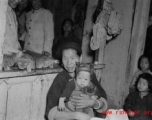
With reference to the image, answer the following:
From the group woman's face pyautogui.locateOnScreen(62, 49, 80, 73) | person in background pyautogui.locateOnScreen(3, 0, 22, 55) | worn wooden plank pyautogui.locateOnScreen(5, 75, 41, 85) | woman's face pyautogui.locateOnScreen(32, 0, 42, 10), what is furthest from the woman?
woman's face pyautogui.locateOnScreen(32, 0, 42, 10)

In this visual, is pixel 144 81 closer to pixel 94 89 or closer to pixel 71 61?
pixel 94 89

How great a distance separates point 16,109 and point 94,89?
0.94 m

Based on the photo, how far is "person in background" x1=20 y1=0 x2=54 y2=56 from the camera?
13.2ft

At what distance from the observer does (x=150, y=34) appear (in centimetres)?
500

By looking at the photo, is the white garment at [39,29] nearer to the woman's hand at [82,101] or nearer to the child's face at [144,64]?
the woman's hand at [82,101]

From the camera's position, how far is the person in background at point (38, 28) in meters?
4.01

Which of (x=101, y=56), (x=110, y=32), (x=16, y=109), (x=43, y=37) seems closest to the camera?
(x=16, y=109)

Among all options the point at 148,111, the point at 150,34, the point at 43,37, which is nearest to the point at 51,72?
the point at 43,37

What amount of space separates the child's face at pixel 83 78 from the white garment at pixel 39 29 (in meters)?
1.70

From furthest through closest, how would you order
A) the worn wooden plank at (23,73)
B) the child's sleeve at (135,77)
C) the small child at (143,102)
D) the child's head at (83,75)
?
the child's sleeve at (135,77)
the small child at (143,102)
the child's head at (83,75)
the worn wooden plank at (23,73)

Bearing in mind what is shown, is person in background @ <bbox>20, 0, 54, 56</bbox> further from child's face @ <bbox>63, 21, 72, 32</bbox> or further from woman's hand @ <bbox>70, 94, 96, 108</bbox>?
woman's hand @ <bbox>70, 94, 96, 108</bbox>

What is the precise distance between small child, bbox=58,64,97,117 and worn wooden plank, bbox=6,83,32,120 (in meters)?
0.42

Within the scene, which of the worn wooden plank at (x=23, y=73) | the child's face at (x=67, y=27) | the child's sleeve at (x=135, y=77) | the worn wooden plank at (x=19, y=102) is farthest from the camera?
the child's face at (x=67, y=27)

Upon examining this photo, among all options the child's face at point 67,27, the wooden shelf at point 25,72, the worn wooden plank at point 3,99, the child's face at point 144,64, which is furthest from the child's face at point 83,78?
the child's face at point 67,27
